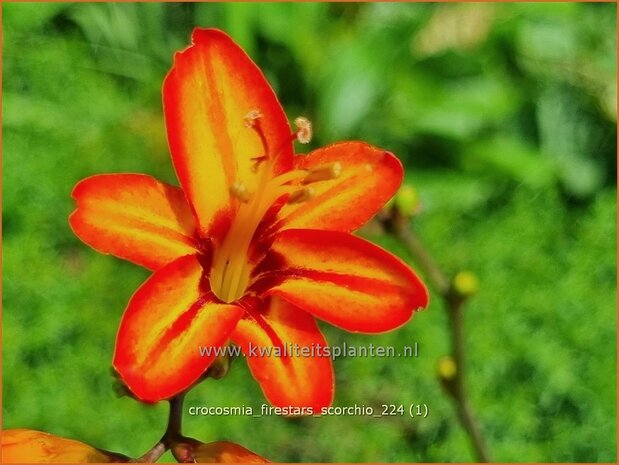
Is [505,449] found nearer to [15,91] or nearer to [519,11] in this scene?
[519,11]

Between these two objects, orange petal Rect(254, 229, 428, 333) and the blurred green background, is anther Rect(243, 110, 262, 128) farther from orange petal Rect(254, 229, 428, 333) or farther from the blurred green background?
the blurred green background

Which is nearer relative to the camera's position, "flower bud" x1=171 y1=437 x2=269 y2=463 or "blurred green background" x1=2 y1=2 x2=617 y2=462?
"flower bud" x1=171 y1=437 x2=269 y2=463

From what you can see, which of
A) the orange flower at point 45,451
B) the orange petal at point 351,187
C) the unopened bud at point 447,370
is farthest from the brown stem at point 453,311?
the orange flower at point 45,451

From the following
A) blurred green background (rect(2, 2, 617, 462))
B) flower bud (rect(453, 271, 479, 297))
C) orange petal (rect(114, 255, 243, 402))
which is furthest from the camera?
blurred green background (rect(2, 2, 617, 462))

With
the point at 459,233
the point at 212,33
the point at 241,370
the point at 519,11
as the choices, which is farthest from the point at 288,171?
the point at 519,11

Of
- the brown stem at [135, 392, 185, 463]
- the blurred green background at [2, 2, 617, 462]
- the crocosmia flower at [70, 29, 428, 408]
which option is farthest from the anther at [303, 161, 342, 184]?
the blurred green background at [2, 2, 617, 462]

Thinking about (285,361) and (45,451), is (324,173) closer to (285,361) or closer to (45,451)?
(285,361)
